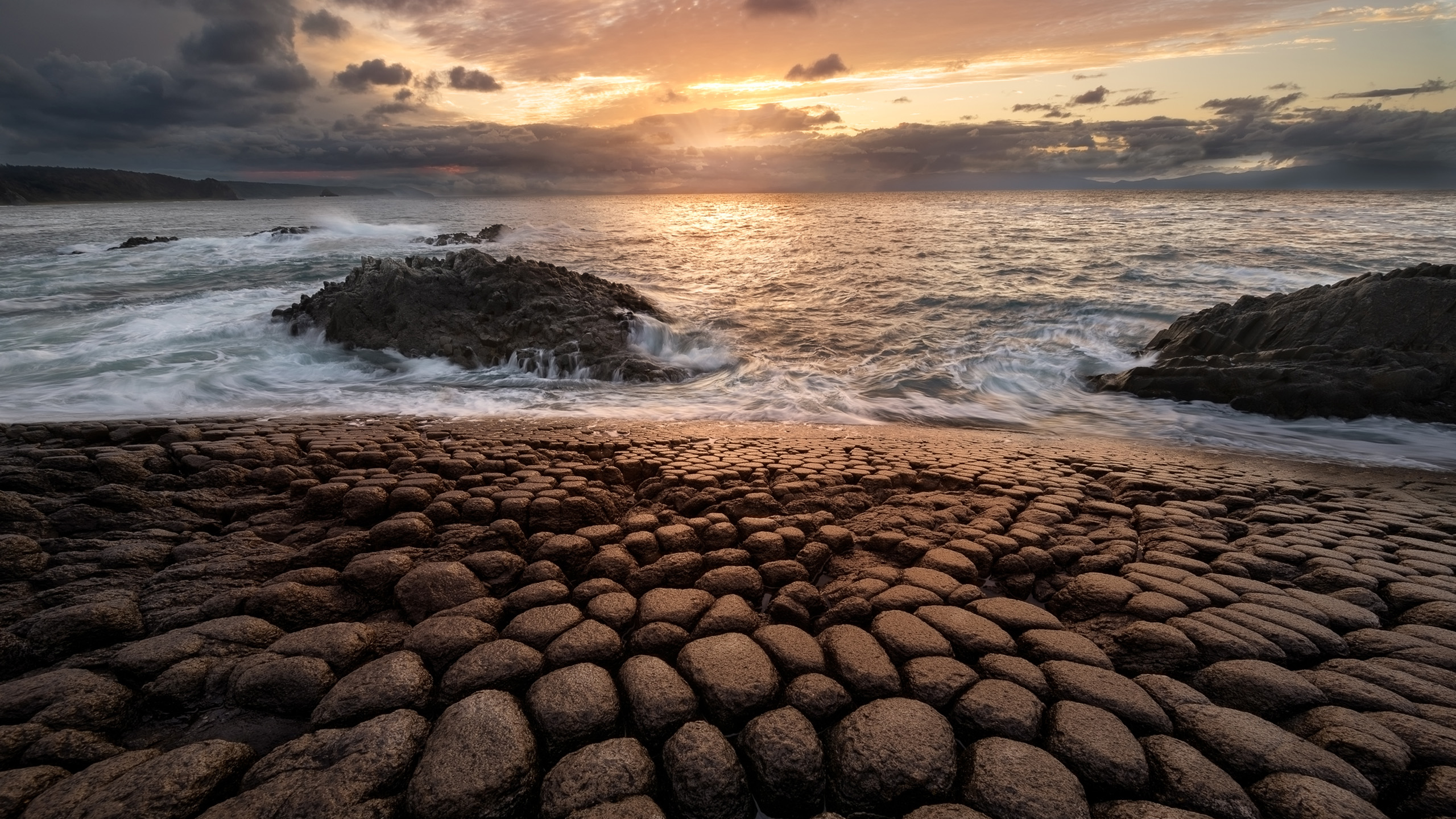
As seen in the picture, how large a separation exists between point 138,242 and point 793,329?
114ft

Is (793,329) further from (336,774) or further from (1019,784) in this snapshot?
(336,774)

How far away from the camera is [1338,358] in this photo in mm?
7242

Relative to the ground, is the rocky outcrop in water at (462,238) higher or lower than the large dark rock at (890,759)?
higher

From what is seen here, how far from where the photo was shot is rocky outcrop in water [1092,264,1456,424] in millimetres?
6602

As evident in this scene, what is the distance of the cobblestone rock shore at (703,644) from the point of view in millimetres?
1747

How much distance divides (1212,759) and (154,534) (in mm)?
4755

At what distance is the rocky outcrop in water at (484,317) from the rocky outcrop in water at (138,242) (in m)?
25.0

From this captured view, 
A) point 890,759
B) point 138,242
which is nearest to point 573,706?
point 890,759

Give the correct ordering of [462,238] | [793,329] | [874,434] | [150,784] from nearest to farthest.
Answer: [150,784]
[874,434]
[793,329]
[462,238]

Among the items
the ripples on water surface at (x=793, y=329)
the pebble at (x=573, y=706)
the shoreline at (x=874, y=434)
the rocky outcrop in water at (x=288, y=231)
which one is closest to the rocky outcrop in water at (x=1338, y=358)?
the ripples on water surface at (x=793, y=329)

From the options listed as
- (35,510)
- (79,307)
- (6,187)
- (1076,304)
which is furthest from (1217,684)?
(6,187)

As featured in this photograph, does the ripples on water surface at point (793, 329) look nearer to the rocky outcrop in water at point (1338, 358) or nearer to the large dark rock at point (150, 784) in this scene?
the rocky outcrop in water at point (1338, 358)

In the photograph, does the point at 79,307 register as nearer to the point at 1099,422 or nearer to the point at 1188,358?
the point at 1099,422

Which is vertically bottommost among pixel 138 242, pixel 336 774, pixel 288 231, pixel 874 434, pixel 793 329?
pixel 874 434
